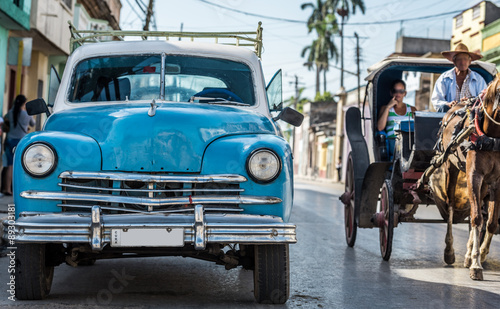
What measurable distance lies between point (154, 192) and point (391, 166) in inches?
201

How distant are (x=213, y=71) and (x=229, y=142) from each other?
1.63m

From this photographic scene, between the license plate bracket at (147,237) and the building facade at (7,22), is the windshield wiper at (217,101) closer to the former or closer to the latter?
the license plate bracket at (147,237)

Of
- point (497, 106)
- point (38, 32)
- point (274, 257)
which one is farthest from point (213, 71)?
point (38, 32)

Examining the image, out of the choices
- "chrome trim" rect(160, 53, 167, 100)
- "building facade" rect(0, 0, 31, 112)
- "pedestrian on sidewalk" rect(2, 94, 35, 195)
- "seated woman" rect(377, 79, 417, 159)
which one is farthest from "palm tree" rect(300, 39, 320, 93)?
"chrome trim" rect(160, 53, 167, 100)

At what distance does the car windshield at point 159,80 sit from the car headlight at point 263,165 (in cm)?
146

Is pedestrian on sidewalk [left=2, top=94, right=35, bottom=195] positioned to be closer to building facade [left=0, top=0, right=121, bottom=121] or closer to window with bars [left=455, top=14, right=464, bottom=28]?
building facade [left=0, top=0, right=121, bottom=121]

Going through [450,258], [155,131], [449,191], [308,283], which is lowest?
[308,283]

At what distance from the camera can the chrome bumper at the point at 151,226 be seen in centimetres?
456

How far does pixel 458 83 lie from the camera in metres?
8.67

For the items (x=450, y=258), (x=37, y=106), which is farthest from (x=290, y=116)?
(x=450, y=258)

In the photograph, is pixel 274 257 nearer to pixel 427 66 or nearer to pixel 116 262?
pixel 116 262

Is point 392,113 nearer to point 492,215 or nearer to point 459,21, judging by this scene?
point 492,215

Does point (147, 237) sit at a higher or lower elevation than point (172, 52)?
lower

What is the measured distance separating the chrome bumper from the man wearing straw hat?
455 centimetres
